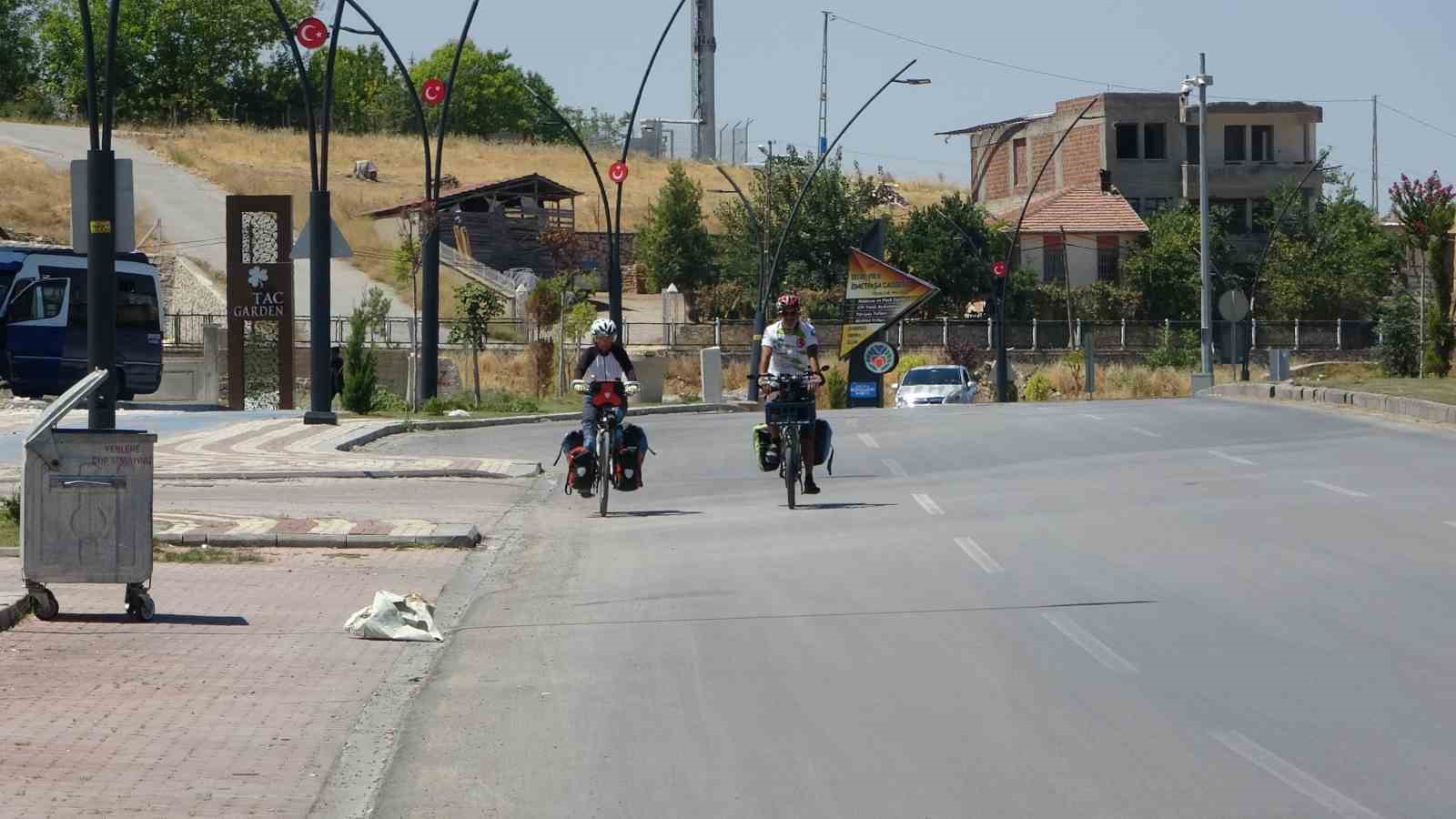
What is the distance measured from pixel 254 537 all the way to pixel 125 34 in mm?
107313

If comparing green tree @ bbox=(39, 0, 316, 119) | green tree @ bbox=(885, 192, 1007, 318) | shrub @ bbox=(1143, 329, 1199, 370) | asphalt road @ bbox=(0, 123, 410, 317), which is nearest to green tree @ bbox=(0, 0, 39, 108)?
green tree @ bbox=(39, 0, 316, 119)

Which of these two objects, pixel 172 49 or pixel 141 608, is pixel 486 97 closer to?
pixel 172 49

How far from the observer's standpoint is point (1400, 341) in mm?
50500

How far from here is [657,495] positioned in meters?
19.7

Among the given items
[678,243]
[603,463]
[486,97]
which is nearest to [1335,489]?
[603,463]

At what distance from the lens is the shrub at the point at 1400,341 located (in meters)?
49.4

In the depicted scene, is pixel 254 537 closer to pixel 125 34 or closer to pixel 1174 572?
pixel 1174 572

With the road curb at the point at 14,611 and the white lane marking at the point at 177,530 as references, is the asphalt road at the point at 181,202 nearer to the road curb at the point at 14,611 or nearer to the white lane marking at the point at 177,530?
the white lane marking at the point at 177,530

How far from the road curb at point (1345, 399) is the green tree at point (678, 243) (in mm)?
47826

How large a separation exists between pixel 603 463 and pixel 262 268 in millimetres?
19207

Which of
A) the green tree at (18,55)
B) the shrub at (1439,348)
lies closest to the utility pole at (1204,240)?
the shrub at (1439,348)

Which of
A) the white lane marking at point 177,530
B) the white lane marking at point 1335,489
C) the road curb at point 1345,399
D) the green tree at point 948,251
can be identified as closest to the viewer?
the white lane marking at point 177,530

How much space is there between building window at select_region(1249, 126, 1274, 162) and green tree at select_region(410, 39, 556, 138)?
61275 mm

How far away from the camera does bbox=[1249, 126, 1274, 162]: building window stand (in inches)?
3356
